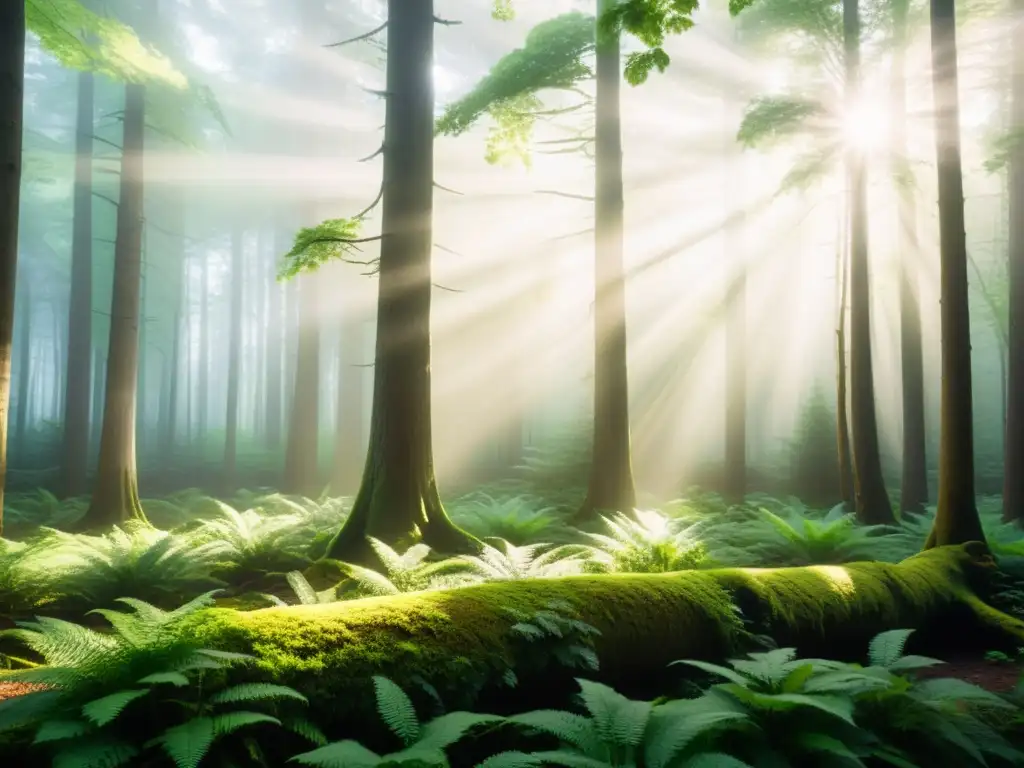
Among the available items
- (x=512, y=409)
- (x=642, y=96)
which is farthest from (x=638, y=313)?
(x=642, y=96)

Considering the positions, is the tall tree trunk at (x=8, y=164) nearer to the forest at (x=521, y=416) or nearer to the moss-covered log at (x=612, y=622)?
the forest at (x=521, y=416)

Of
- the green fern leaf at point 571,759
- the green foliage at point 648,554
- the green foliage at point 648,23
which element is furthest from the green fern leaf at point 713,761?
the green foliage at point 648,23

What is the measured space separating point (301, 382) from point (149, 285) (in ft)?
61.7

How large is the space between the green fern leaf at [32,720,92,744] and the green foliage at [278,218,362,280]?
5.85 meters

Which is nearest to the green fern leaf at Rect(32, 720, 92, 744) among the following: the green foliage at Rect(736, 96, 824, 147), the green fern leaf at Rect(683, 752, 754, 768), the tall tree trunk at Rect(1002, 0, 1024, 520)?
the green fern leaf at Rect(683, 752, 754, 768)

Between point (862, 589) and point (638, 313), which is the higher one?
point (638, 313)

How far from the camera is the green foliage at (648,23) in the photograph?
491 cm

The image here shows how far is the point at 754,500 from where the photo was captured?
648 inches

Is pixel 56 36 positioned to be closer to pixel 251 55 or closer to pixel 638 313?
pixel 638 313

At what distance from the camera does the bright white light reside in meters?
12.1

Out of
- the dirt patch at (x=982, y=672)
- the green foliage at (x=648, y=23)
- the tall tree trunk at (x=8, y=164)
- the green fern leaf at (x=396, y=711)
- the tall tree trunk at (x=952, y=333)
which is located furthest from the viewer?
the tall tree trunk at (x=952, y=333)

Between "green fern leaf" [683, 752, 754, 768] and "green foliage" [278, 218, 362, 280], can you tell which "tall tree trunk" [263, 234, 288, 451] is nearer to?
"green foliage" [278, 218, 362, 280]

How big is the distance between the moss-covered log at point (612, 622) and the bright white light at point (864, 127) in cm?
889

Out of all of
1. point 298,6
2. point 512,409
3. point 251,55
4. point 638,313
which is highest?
point 251,55
